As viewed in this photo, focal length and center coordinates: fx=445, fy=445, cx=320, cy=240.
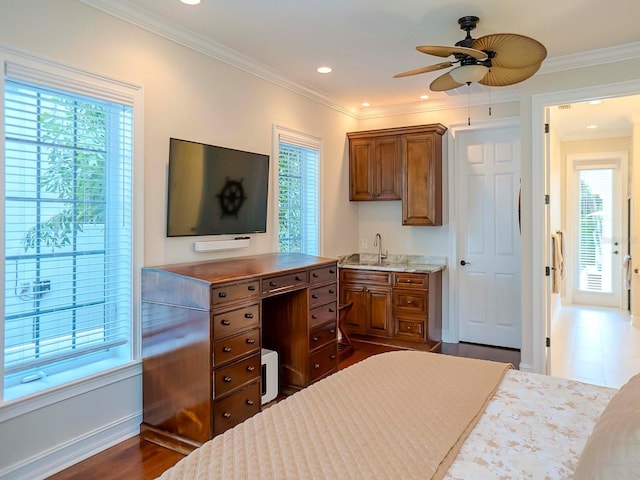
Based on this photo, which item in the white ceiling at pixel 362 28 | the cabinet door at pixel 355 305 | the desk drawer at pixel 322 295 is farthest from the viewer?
the cabinet door at pixel 355 305

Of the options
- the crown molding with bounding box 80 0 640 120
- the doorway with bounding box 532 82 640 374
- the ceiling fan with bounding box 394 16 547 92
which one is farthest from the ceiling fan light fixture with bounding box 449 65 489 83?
the doorway with bounding box 532 82 640 374

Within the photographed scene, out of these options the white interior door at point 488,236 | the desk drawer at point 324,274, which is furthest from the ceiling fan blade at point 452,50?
the white interior door at point 488,236

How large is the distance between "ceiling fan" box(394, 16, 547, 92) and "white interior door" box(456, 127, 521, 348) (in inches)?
85.1

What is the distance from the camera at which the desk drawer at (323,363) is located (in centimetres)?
347

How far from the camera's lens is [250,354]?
9.24 feet

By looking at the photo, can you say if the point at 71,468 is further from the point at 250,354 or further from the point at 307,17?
the point at 307,17

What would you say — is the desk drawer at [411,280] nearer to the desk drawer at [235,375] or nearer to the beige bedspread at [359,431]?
the desk drawer at [235,375]

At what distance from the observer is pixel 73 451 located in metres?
2.53

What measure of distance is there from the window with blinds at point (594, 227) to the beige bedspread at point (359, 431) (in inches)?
239

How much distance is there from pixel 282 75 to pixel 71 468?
3355mm

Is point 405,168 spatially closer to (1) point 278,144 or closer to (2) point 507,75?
→ (1) point 278,144

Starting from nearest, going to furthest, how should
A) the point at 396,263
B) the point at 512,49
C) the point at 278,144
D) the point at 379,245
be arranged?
the point at 512,49 < the point at 278,144 < the point at 396,263 < the point at 379,245

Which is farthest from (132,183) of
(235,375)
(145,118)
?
(235,375)

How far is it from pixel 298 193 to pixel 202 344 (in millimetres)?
2329
